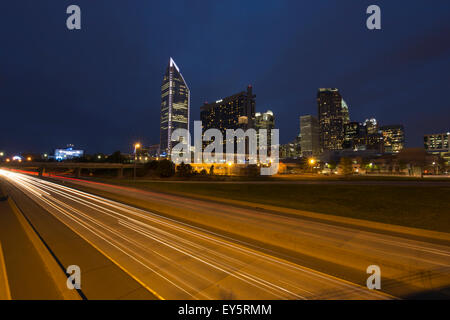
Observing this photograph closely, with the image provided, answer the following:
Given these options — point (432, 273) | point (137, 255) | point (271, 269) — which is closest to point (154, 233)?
point (137, 255)

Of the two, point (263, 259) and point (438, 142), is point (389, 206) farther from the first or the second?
point (438, 142)

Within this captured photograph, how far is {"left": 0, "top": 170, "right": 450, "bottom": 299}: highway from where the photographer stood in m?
5.22

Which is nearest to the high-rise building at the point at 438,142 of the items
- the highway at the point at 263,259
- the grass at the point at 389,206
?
the grass at the point at 389,206

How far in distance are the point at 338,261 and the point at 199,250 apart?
4.98 metres

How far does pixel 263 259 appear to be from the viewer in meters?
6.97

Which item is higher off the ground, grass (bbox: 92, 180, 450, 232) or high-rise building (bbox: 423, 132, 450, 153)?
high-rise building (bbox: 423, 132, 450, 153)

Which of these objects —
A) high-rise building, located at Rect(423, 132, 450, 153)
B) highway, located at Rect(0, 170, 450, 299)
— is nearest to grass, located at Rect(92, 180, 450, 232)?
highway, located at Rect(0, 170, 450, 299)

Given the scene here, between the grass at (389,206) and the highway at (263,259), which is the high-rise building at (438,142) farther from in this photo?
the highway at (263,259)

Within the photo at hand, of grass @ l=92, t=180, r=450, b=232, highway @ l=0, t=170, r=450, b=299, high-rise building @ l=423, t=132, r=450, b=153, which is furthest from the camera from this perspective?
high-rise building @ l=423, t=132, r=450, b=153

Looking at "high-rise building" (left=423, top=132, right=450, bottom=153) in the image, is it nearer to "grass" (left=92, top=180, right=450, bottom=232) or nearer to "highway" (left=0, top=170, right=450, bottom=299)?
"grass" (left=92, top=180, right=450, bottom=232)

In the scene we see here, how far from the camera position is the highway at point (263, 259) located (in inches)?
206

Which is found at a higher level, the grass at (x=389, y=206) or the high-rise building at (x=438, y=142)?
the high-rise building at (x=438, y=142)

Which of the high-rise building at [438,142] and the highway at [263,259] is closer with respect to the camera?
the highway at [263,259]

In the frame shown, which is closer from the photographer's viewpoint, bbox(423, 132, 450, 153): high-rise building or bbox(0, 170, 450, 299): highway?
bbox(0, 170, 450, 299): highway
